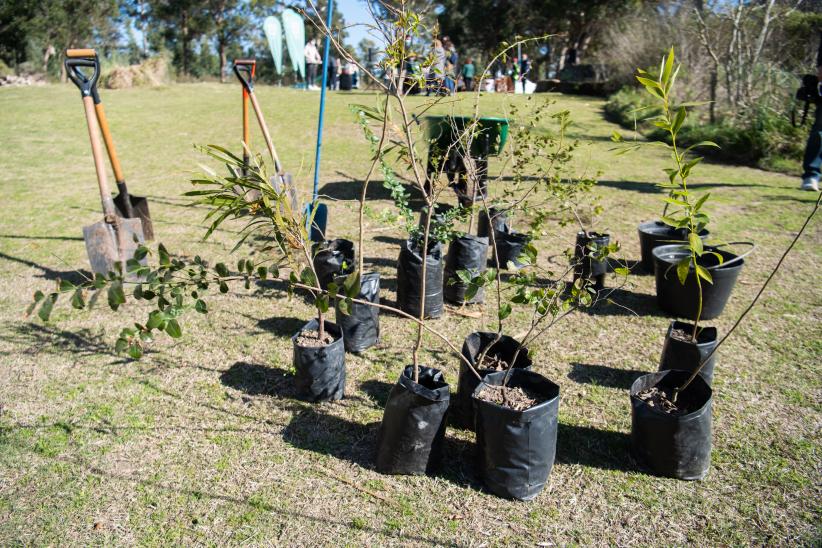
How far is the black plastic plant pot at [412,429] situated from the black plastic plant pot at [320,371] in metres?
0.56

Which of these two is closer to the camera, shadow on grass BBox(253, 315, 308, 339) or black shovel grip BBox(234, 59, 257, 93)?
shadow on grass BBox(253, 315, 308, 339)

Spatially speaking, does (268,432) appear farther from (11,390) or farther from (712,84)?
(712,84)

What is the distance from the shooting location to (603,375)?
3418mm

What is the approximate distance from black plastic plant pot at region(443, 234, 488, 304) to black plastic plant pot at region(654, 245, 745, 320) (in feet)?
4.23

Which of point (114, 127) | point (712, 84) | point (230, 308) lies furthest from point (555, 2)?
point (230, 308)

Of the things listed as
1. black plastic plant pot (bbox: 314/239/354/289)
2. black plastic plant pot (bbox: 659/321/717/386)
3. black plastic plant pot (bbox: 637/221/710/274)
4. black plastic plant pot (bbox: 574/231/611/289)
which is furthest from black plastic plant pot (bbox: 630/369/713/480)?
black plastic plant pot (bbox: 637/221/710/274)

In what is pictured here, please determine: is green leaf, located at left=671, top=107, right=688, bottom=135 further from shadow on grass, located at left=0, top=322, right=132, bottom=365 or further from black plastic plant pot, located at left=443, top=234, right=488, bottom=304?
shadow on grass, located at left=0, top=322, right=132, bottom=365

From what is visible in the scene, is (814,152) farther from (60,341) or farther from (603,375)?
(60,341)

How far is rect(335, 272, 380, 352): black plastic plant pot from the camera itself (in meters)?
3.55

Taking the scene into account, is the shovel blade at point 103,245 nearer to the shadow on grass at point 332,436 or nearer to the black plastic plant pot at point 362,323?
the black plastic plant pot at point 362,323

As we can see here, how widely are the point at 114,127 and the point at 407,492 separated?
11.4 metres

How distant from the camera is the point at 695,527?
231 cm

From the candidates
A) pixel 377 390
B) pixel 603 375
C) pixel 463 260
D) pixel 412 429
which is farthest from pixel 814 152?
pixel 412 429

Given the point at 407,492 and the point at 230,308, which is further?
the point at 230,308
